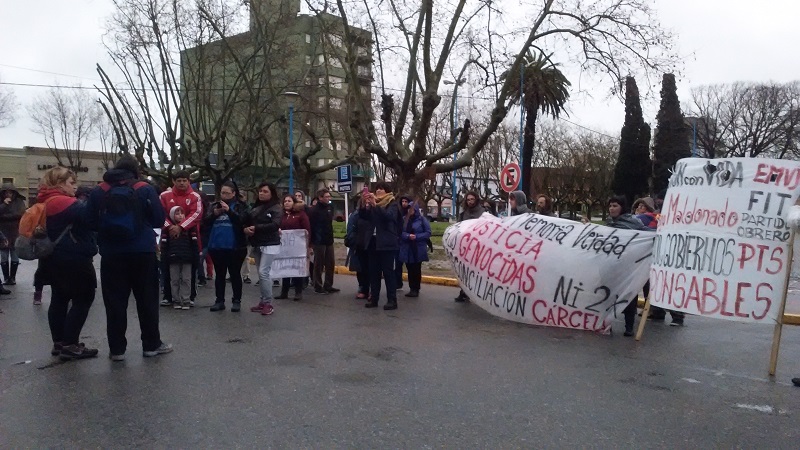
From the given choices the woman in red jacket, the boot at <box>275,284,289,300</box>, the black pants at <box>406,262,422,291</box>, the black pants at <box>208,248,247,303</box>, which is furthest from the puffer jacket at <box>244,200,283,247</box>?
the black pants at <box>406,262,422,291</box>

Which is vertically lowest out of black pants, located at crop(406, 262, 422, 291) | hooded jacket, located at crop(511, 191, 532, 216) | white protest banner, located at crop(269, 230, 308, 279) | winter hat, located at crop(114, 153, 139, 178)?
black pants, located at crop(406, 262, 422, 291)

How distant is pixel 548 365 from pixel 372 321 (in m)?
2.79

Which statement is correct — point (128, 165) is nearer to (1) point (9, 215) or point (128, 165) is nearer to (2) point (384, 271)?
(2) point (384, 271)

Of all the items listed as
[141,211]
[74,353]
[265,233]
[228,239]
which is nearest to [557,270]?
[265,233]

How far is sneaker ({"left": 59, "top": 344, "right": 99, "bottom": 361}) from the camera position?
6.16 m

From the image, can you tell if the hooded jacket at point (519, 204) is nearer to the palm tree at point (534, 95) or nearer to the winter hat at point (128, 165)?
the winter hat at point (128, 165)

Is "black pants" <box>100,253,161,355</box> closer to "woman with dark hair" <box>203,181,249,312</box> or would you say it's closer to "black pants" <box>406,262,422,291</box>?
"woman with dark hair" <box>203,181,249,312</box>

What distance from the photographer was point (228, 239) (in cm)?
864

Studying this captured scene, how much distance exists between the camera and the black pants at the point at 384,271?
9578mm

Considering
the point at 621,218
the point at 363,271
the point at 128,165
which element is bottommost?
the point at 363,271

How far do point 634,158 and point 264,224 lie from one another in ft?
142

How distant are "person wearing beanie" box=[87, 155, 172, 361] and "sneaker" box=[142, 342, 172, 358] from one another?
0.20 metres

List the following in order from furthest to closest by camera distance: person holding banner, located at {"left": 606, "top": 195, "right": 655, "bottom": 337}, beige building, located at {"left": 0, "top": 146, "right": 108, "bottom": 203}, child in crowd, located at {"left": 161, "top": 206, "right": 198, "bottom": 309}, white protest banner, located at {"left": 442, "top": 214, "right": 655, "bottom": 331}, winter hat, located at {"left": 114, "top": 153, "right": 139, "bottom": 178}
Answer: beige building, located at {"left": 0, "top": 146, "right": 108, "bottom": 203}
child in crowd, located at {"left": 161, "top": 206, "right": 198, "bottom": 309}
person holding banner, located at {"left": 606, "top": 195, "right": 655, "bottom": 337}
white protest banner, located at {"left": 442, "top": 214, "right": 655, "bottom": 331}
winter hat, located at {"left": 114, "top": 153, "right": 139, "bottom": 178}

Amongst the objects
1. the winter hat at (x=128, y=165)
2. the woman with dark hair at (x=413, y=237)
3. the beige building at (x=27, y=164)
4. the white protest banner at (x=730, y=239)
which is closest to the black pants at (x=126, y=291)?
the winter hat at (x=128, y=165)
